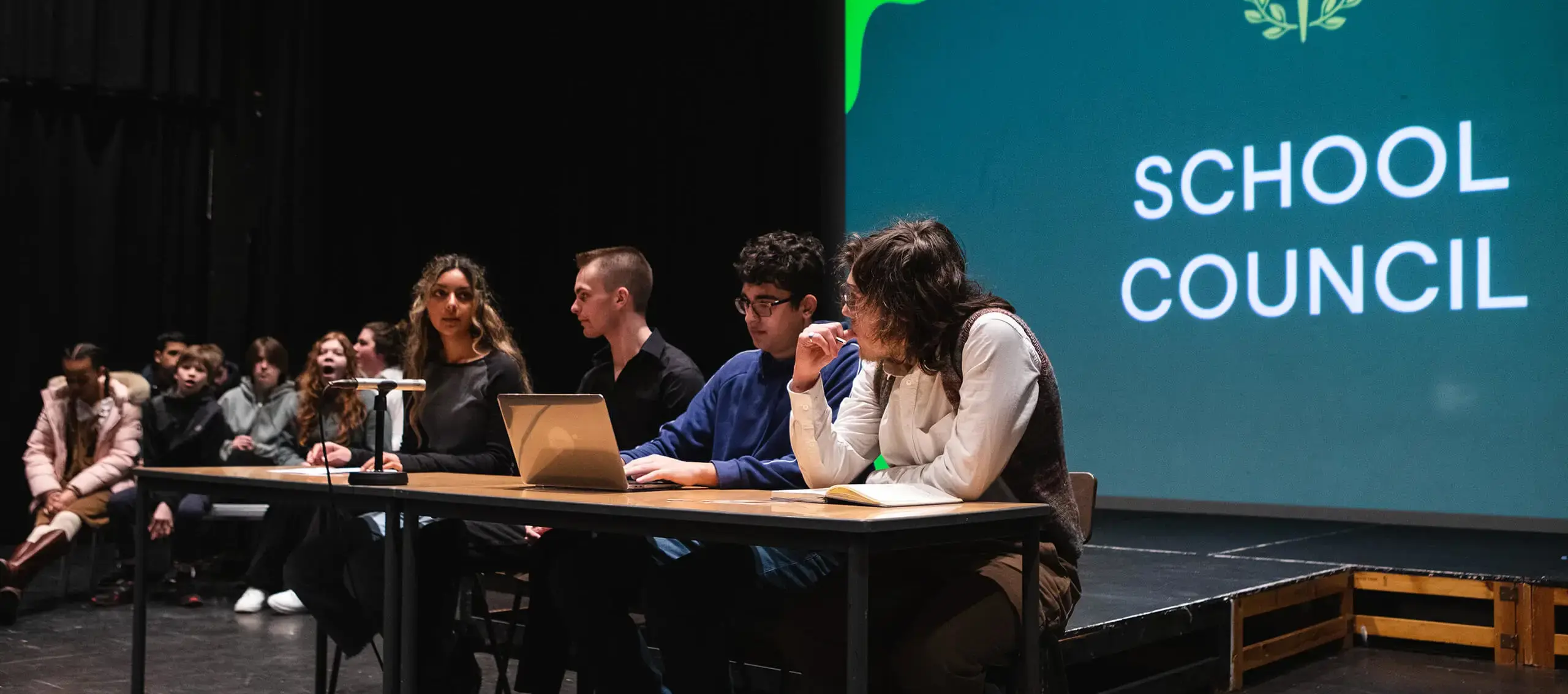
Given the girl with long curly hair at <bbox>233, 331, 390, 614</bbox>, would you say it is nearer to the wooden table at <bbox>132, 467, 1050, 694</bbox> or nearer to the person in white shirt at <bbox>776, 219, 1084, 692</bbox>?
the wooden table at <bbox>132, 467, 1050, 694</bbox>

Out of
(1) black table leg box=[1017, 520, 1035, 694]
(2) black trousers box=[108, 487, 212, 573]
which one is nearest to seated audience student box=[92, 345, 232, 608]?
(2) black trousers box=[108, 487, 212, 573]

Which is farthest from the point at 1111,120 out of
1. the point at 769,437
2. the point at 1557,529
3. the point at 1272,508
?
the point at 769,437

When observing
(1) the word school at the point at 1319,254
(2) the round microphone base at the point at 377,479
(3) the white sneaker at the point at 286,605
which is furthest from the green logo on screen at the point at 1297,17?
(3) the white sneaker at the point at 286,605

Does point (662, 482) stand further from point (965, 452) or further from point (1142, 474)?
point (1142, 474)

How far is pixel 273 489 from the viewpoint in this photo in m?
2.60

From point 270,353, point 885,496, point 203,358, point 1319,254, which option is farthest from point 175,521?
point 1319,254

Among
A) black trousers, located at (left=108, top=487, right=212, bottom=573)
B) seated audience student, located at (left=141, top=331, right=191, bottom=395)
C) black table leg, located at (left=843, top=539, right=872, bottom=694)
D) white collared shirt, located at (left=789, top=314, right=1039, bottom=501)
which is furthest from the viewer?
seated audience student, located at (left=141, top=331, right=191, bottom=395)

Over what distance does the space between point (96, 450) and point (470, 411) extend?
2.65 meters

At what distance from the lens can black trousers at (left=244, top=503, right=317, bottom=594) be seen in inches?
180

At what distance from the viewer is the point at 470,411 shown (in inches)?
123

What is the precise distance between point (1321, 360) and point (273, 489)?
3.92 m

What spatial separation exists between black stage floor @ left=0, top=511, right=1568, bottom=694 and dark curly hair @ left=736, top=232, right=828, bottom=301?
95cm

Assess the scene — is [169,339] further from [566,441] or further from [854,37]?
[566,441]

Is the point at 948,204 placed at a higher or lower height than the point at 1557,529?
higher
